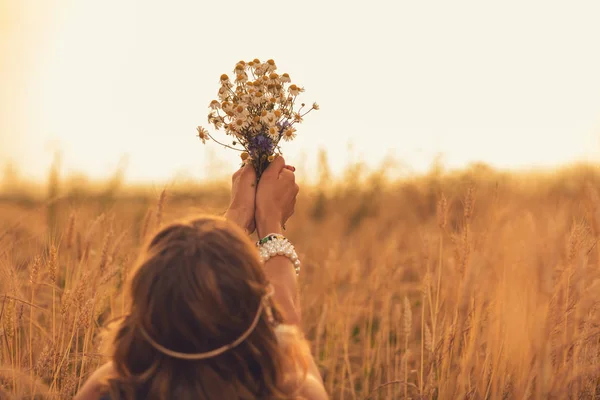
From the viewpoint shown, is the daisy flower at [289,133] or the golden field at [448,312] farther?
the daisy flower at [289,133]


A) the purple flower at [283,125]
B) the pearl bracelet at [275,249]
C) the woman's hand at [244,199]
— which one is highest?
the purple flower at [283,125]

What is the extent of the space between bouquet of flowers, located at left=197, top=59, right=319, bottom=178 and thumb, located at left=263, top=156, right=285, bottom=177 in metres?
0.02

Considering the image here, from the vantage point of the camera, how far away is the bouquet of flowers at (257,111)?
2330 mm

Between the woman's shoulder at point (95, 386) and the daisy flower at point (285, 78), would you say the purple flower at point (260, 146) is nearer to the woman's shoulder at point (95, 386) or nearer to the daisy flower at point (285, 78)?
the daisy flower at point (285, 78)

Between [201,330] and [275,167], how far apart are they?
972mm

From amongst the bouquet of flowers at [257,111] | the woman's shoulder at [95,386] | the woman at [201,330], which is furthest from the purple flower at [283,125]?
the woman's shoulder at [95,386]

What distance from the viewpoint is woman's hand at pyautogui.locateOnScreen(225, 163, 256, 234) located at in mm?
2348

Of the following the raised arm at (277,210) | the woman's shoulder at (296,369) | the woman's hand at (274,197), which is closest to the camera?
the woman's shoulder at (296,369)

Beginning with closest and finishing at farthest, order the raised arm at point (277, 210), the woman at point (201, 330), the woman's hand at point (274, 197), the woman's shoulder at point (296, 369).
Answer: the woman at point (201, 330), the woman's shoulder at point (296, 369), the raised arm at point (277, 210), the woman's hand at point (274, 197)

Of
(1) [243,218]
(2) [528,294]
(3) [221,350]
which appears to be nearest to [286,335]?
(3) [221,350]

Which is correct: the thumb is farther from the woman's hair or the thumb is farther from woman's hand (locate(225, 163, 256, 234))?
the woman's hair

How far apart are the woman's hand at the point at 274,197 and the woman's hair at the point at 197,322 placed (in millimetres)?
725

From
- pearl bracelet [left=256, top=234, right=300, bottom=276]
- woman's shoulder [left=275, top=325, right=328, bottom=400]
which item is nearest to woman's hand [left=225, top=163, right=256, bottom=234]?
pearl bracelet [left=256, top=234, right=300, bottom=276]

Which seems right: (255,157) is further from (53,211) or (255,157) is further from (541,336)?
(53,211)
